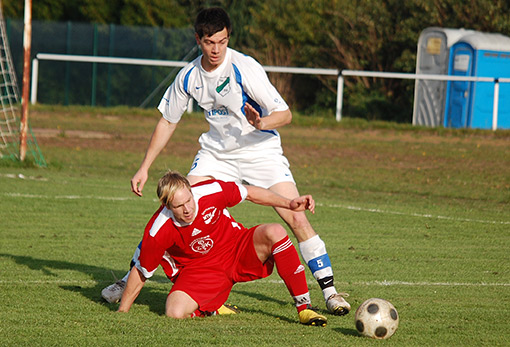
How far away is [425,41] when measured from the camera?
907 inches

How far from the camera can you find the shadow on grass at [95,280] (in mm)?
6304

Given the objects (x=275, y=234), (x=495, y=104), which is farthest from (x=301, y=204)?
(x=495, y=104)

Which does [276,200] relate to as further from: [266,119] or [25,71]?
[25,71]

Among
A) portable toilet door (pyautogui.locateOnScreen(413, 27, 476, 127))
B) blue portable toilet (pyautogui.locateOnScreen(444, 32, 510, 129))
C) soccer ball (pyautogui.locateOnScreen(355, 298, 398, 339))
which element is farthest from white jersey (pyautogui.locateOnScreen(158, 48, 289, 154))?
portable toilet door (pyautogui.locateOnScreen(413, 27, 476, 127))

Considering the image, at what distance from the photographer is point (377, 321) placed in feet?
17.3

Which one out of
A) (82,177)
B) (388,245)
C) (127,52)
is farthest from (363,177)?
(127,52)

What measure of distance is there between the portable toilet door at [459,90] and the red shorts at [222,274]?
17.0 m

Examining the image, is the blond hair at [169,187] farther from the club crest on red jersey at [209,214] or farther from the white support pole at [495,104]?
the white support pole at [495,104]

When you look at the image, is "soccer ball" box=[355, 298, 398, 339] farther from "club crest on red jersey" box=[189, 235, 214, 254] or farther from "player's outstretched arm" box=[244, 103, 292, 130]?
"player's outstretched arm" box=[244, 103, 292, 130]

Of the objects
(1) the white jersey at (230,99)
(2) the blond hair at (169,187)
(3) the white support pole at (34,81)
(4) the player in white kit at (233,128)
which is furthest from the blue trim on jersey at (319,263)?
(3) the white support pole at (34,81)

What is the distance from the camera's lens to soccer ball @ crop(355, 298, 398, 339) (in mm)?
5277

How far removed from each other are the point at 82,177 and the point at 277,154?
26.6 ft

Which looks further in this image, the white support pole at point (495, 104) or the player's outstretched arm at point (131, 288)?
the white support pole at point (495, 104)

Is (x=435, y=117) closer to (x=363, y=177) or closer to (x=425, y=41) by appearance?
(x=425, y=41)
